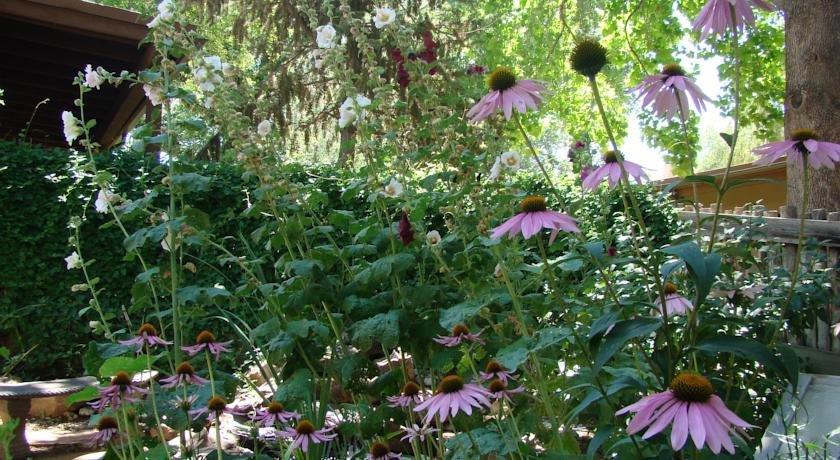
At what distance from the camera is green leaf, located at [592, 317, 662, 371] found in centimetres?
109

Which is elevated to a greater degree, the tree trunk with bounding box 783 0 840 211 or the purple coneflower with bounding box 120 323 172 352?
the tree trunk with bounding box 783 0 840 211

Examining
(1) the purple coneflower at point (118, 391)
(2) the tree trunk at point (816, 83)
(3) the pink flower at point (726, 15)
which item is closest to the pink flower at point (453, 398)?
(1) the purple coneflower at point (118, 391)

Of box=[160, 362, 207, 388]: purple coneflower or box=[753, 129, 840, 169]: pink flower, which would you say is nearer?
box=[753, 129, 840, 169]: pink flower

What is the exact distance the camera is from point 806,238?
348cm

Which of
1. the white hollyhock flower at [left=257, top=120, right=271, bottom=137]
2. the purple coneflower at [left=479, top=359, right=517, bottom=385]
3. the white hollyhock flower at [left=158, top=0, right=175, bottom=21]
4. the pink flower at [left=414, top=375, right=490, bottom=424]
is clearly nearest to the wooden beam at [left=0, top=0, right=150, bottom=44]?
the white hollyhock flower at [left=158, top=0, right=175, bottom=21]

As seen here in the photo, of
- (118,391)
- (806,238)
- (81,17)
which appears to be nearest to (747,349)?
(118,391)

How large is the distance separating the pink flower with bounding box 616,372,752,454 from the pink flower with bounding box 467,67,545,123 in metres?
0.64

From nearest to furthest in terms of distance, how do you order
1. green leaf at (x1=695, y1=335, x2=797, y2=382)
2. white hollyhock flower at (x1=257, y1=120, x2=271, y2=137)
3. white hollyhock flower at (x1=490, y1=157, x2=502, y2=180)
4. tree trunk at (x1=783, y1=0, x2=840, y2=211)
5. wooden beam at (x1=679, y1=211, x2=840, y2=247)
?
1. green leaf at (x1=695, y1=335, x2=797, y2=382)
2. white hollyhock flower at (x1=490, y1=157, x2=502, y2=180)
3. white hollyhock flower at (x1=257, y1=120, x2=271, y2=137)
4. wooden beam at (x1=679, y1=211, x2=840, y2=247)
5. tree trunk at (x1=783, y1=0, x2=840, y2=211)

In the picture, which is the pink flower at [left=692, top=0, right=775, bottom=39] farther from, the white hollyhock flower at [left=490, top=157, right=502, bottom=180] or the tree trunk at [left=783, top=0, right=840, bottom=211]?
the tree trunk at [left=783, top=0, right=840, bottom=211]

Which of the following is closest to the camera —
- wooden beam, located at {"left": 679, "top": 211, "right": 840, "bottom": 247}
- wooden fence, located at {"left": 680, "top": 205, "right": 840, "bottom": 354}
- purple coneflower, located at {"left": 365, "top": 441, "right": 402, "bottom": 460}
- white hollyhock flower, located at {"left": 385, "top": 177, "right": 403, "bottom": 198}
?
purple coneflower, located at {"left": 365, "top": 441, "right": 402, "bottom": 460}

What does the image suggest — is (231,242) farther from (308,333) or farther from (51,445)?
(308,333)

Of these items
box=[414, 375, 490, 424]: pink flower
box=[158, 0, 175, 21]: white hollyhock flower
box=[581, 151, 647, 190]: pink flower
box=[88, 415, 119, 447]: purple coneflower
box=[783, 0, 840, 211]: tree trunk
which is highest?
box=[783, 0, 840, 211]: tree trunk

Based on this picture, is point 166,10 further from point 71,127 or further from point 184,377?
point 184,377

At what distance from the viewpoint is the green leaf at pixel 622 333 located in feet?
3.56
